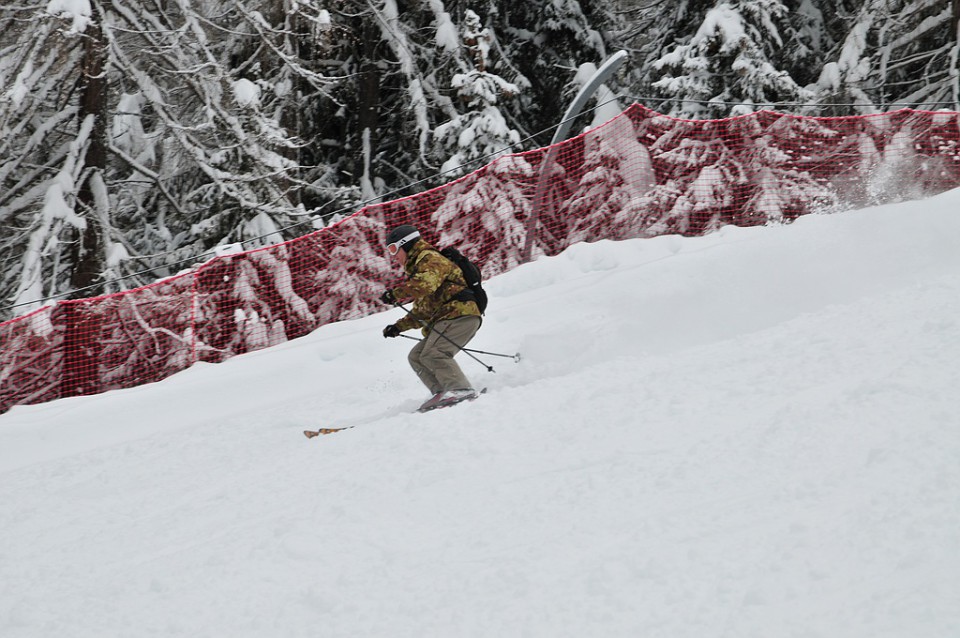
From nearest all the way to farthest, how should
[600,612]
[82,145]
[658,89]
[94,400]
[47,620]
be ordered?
[600,612] < [47,620] < [94,400] < [82,145] < [658,89]

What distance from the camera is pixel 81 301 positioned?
981 centimetres

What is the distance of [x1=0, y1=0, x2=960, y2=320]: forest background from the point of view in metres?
12.6

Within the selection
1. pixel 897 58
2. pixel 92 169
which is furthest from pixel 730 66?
pixel 92 169

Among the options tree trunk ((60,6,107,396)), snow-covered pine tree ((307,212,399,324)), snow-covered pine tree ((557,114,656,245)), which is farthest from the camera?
tree trunk ((60,6,107,396))

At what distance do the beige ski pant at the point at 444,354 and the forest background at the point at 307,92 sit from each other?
3.20 m

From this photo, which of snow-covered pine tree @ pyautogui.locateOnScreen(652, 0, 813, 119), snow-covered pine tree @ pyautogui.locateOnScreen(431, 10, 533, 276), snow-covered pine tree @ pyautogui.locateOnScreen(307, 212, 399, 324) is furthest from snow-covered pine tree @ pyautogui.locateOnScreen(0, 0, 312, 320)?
snow-covered pine tree @ pyautogui.locateOnScreen(652, 0, 813, 119)

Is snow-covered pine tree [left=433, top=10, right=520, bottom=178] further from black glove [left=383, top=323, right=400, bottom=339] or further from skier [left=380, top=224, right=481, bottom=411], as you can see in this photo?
black glove [left=383, top=323, right=400, bottom=339]

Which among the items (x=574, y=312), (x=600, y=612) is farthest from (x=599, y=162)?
(x=600, y=612)

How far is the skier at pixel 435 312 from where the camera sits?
740 cm

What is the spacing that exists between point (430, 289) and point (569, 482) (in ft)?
8.48

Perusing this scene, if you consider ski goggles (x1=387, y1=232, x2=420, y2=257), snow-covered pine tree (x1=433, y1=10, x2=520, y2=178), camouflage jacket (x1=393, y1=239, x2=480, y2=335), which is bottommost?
camouflage jacket (x1=393, y1=239, x2=480, y2=335)

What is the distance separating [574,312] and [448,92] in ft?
26.1

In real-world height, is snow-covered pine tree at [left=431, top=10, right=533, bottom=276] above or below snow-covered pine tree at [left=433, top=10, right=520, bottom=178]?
below

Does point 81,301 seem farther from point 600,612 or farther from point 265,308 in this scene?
point 600,612
